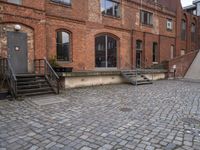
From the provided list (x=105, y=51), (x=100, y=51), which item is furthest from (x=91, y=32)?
(x=105, y=51)

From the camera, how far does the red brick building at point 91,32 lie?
1024 centimetres

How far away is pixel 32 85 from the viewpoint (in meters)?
9.03

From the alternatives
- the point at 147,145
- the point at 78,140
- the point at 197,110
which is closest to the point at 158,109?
the point at 197,110

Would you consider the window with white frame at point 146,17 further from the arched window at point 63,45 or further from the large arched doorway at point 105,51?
the arched window at point 63,45

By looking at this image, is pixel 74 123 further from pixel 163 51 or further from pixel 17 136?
pixel 163 51

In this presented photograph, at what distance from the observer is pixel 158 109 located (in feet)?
21.9

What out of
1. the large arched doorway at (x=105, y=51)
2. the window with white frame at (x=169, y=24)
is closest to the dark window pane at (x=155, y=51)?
the window with white frame at (x=169, y=24)

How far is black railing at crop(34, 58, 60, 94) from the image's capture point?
9.60m

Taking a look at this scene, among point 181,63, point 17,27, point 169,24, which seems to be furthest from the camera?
point 169,24

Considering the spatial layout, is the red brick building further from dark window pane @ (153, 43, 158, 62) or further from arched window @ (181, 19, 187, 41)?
arched window @ (181, 19, 187, 41)

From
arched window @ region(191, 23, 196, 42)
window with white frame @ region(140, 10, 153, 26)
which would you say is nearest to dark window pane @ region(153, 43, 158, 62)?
window with white frame @ region(140, 10, 153, 26)

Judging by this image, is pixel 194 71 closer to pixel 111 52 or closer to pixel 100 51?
pixel 111 52

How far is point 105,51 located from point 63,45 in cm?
Answer: 412

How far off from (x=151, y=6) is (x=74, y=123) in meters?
18.0
